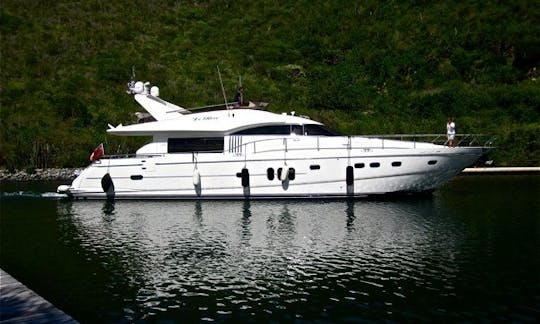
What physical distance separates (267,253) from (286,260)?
2.88 feet

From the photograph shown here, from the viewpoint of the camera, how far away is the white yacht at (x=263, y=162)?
22797 millimetres

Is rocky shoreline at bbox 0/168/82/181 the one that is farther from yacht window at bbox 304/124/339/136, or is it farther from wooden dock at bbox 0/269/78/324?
wooden dock at bbox 0/269/78/324

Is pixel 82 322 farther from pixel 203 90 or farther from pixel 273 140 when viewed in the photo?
pixel 203 90

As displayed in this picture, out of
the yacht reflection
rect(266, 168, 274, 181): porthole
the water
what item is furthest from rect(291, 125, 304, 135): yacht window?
the water

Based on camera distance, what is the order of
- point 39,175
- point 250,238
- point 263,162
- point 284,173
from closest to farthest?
point 250,238
point 284,173
point 263,162
point 39,175

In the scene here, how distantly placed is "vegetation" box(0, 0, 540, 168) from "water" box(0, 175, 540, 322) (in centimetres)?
1988

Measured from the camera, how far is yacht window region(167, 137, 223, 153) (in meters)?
24.2

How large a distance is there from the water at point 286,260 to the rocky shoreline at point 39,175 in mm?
14048

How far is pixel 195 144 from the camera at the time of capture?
2439 centimetres

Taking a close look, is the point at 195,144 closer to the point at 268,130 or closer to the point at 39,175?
the point at 268,130

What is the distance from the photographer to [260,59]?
2178 inches

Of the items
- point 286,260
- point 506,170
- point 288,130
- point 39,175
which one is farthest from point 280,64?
point 286,260

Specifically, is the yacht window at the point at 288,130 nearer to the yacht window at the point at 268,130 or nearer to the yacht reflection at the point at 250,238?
the yacht window at the point at 268,130

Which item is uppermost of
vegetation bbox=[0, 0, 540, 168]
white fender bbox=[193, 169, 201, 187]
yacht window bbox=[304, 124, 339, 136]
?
vegetation bbox=[0, 0, 540, 168]
